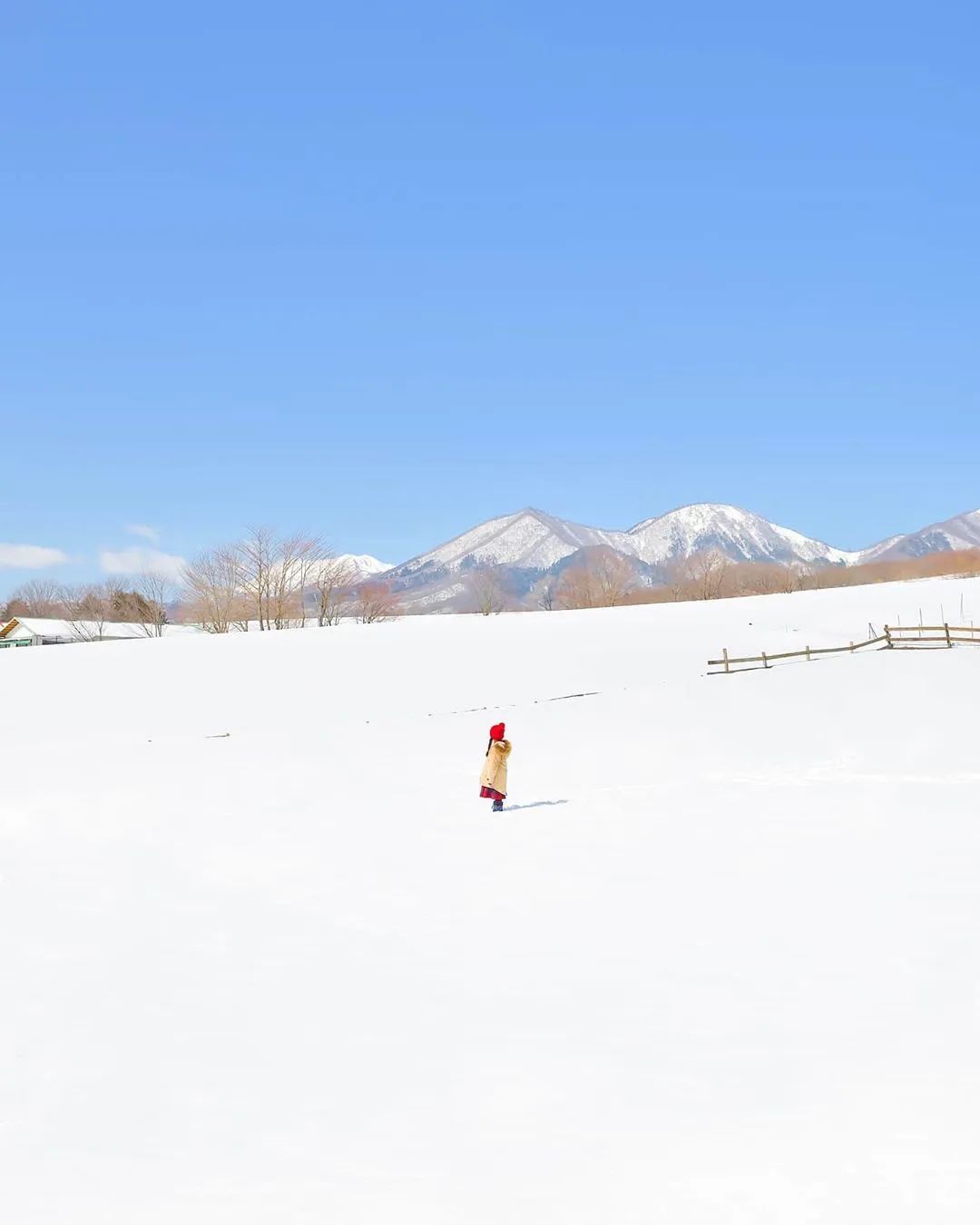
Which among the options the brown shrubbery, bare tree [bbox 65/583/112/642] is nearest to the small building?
bare tree [bbox 65/583/112/642]

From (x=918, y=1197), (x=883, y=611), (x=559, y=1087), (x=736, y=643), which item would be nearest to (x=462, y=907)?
(x=559, y=1087)

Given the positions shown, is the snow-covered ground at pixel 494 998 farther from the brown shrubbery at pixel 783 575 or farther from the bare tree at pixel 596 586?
the bare tree at pixel 596 586

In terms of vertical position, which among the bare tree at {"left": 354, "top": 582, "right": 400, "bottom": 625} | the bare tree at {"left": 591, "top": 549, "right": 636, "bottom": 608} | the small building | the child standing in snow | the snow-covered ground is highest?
the bare tree at {"left": 591, "top": 549, "right": 636, "bottom": 608}

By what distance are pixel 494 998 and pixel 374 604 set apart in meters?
104

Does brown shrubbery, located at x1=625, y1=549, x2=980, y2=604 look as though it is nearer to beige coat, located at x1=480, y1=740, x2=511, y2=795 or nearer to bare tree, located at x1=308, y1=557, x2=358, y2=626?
bare tree, located at x1=308, y1=557, x2=358, y2=626

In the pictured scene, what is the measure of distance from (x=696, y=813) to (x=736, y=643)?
121ft

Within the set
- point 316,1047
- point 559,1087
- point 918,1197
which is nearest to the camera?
point 918,1197

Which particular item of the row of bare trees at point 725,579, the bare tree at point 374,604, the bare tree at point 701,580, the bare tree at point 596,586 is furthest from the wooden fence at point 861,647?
the bare tree at point 596,586

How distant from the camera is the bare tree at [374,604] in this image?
364ft

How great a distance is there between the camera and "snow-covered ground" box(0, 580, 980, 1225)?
235 inches

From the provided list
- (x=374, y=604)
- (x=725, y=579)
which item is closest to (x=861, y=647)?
(x=374, y=604)

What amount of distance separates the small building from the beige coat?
5630cm

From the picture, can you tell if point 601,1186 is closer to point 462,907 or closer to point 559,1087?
point 559,1087

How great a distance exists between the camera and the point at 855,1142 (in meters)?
6.19
